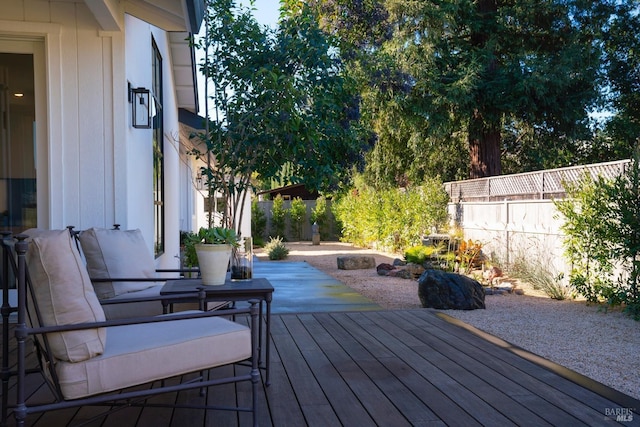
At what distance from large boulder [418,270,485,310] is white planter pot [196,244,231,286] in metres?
3.46

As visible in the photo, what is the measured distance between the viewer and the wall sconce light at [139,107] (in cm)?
537

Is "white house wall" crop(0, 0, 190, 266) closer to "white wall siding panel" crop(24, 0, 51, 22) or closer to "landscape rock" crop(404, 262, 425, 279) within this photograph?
"white wall siding panel" crop(24, 0, 51, 22)

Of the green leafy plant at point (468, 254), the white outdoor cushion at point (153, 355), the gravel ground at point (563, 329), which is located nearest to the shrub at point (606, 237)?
the gravel ground at point (563, 329)

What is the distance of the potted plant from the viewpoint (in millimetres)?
3457

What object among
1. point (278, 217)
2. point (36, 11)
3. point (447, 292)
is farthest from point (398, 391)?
point (278, 217)

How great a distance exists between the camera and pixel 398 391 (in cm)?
332

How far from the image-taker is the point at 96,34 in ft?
16.4

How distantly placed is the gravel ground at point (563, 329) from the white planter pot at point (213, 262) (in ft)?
8.50

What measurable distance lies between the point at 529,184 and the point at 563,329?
16.4 ft

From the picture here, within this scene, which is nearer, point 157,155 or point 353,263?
point 157,155

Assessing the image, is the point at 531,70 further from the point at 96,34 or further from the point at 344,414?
the point at 344,414

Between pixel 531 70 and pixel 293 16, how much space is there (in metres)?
8.98

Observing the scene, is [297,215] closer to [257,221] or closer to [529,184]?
[257,221]

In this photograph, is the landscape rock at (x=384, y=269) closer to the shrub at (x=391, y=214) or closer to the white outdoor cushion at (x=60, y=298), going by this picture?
the shrub at (x=391, y=214)
